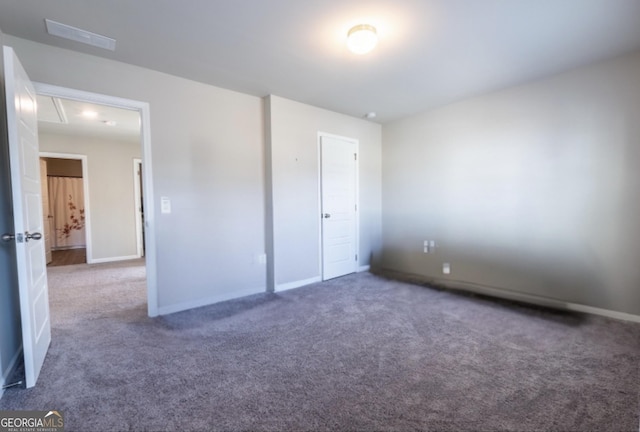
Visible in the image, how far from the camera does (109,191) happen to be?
6109 mm

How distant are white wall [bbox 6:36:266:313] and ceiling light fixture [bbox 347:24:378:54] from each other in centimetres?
184

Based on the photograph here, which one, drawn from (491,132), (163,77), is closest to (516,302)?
(491,132)

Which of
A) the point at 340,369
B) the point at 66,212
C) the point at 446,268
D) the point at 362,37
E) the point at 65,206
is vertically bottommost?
the point at 340,369

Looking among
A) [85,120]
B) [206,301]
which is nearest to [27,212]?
[206,301]

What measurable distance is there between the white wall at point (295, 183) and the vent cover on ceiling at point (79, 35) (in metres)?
1.71

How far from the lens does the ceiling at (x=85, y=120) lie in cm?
392

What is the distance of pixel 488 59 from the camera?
2812 millimetres

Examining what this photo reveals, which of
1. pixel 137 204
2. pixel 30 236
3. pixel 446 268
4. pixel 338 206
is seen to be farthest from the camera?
pixel 137 204

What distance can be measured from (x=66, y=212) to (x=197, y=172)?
6779mm

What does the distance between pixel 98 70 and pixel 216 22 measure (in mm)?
1415

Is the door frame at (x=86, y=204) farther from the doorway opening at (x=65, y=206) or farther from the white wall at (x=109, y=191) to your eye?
the doorway opening at (x=65, y=206)

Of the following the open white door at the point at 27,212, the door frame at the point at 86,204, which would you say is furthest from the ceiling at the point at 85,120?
the open white door at the point at 27,212

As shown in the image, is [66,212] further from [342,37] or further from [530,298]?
[530,298]

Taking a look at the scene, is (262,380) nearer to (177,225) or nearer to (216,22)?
(177,225)
